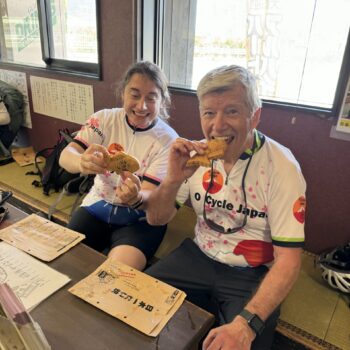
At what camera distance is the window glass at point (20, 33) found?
3.01m

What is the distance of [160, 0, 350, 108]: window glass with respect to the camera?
167cm

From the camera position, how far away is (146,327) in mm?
756

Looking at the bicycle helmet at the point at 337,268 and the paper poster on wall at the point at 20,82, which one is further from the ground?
the paper poster on wall at the point at 20,82

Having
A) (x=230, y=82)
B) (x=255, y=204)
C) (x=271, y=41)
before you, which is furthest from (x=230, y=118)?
(x=271, y=41)

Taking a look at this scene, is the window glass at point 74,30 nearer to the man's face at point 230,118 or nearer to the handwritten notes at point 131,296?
the man's face at point 230,118

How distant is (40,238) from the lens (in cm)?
108

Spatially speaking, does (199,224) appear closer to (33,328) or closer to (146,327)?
(146,327)

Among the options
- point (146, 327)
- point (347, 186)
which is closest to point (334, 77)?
point (347, 186)

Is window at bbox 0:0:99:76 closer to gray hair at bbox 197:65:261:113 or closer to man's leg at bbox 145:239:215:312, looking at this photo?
gray hair at bbox 197:65:261:113

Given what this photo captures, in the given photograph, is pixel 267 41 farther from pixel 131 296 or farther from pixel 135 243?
pixel 131 296

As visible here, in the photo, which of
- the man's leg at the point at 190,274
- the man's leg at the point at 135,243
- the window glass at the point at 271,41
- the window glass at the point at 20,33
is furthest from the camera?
the window glass at the point at 20,33

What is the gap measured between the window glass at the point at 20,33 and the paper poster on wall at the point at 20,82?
0.15 metres

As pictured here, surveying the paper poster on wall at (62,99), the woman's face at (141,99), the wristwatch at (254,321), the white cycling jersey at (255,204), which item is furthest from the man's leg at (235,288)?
the paper poster on wall at (62,99)

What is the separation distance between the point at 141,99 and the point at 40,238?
77 centimetres
